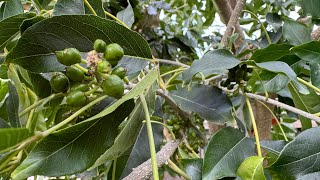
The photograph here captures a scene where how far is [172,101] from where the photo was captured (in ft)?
2.21

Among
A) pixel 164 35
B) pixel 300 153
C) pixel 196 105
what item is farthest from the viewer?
pixel 164 35

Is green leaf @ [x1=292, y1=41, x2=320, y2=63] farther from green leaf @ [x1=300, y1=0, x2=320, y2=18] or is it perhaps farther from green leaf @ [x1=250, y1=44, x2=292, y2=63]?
green leaf @ [x1=300, y1=0, x2=320, y2=18]

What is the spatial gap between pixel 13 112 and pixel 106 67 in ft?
0.35

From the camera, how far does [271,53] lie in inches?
25.4

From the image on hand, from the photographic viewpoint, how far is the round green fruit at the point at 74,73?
1.40 ft

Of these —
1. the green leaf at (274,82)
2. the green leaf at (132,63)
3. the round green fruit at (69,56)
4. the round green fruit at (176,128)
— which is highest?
the round green fruit at (69,56)

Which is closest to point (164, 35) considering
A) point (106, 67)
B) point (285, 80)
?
point (285, 80)

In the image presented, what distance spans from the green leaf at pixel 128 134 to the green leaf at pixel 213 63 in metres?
0.06

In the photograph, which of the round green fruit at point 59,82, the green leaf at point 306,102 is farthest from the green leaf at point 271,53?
the round green fruit at point 59,82

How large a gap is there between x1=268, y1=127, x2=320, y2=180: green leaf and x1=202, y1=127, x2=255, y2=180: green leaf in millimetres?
64

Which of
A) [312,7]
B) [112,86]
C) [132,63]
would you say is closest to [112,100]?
[132,63]

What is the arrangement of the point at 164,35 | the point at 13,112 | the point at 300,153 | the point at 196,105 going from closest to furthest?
1. the point at 13,112
2. the point at 300,153
3. the point at 196,105
4. the point at 164,35

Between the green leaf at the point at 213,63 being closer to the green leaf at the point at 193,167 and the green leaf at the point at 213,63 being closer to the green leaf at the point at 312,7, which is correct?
the green leaf at the point at 193,167

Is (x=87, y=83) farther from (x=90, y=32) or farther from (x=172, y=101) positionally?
(x=172, y=101)
